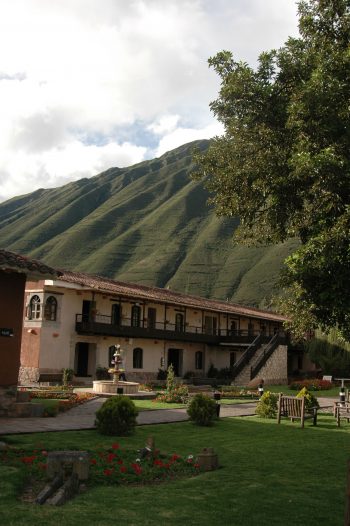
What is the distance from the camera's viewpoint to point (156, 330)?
3581 cm

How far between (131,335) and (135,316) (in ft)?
9.10

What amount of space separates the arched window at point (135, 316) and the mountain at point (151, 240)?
5983 centimetres

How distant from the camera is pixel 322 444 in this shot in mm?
11625

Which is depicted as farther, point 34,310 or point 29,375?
point 34,310

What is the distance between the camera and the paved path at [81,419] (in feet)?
40.0

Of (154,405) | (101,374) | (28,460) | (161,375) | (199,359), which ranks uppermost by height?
(199,359)

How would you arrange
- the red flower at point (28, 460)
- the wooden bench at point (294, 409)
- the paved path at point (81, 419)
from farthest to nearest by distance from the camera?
the wooden bench at point (294, 409) → the paved path at point (81, 419) → the red flower at point (28, 460)

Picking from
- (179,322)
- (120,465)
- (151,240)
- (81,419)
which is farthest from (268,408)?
(151,240)

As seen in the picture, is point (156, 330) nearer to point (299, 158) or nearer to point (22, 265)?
point (22, 265)

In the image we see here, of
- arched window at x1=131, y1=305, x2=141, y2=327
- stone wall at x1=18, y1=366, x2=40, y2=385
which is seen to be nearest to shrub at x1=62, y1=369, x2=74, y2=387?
stone wall at x1=18, y1=366, x2=40, y2=385

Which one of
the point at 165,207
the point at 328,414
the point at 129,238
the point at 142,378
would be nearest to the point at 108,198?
the point at 165,207

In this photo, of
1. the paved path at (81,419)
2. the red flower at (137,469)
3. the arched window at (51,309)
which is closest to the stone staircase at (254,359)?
the arched window at (51,309)

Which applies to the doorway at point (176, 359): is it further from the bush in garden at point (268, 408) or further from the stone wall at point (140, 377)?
the bush in garden at point (268, 408)

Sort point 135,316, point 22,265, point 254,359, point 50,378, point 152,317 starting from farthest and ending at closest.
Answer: point 152,317 → point 254,359 → point 135,316 → point 50,378 → point 22,265
